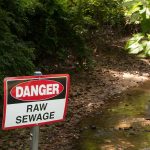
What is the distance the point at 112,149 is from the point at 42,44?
3.44m

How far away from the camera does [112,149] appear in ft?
18.9

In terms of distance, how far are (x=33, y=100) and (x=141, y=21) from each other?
76 centimetres

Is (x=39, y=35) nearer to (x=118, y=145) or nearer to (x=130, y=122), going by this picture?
(x=130, y=122)

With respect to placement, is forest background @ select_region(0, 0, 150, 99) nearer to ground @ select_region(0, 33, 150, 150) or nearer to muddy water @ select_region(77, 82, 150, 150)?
ground @ select_region(0, 33, 150, 150)

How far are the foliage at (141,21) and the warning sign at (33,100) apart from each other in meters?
0.58

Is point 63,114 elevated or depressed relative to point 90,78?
elevated

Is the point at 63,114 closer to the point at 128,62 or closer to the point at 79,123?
the point at 79,123

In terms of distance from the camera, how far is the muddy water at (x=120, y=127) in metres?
5.95

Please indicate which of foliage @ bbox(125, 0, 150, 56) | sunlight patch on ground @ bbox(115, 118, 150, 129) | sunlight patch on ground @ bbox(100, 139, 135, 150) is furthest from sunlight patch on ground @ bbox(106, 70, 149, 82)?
foliage @ bbox(125, 0, 150, 56)

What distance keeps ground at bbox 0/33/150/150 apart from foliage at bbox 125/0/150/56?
13.0 ft

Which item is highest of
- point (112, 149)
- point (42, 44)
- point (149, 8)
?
point (149, 8)

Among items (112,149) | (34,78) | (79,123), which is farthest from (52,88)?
(79,123)

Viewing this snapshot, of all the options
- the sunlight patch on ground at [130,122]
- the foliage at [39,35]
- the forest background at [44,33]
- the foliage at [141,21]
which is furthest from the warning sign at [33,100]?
the sunlight patch on ground at [130,122]

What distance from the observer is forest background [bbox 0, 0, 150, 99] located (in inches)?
224
